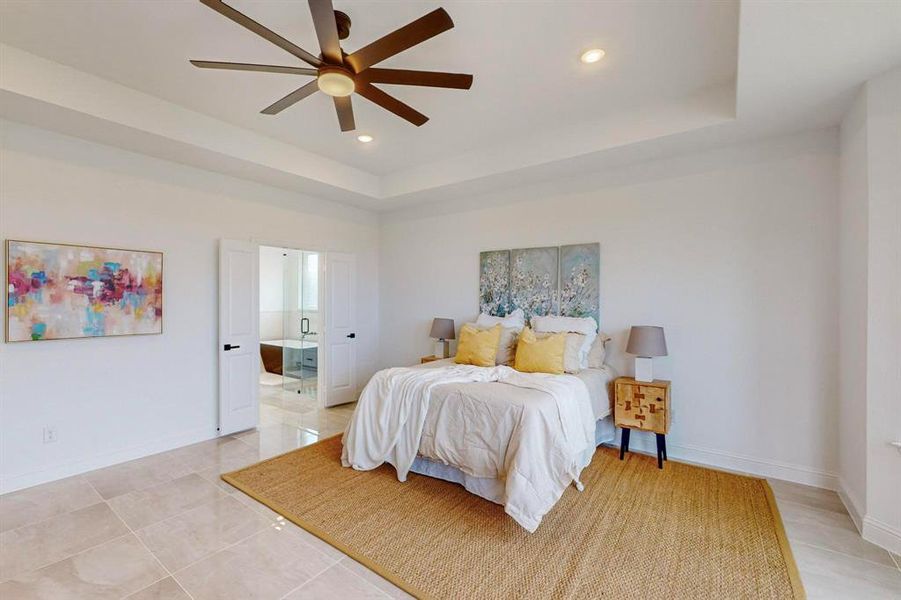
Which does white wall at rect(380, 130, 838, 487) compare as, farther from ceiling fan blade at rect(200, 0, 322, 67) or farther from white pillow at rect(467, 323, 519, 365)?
ceiling fan blade at rect(200, 0, 322, 67)

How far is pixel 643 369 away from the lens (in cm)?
351

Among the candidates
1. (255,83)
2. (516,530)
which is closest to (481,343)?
(516,530)

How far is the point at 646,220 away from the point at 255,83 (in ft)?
11.6

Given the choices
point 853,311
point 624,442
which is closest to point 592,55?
point 853,311

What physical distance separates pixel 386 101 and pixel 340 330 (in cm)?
359

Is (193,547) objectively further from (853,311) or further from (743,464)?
(853,311)

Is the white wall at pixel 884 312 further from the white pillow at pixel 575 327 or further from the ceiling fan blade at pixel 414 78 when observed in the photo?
the ceiling fan blade at pixel 414 78

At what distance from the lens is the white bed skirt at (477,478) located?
2.72 m

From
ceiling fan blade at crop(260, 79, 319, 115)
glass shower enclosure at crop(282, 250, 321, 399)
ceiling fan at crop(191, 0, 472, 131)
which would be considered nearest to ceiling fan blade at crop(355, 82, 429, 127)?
ceiling fan at crop(191, 0, 472, 131)

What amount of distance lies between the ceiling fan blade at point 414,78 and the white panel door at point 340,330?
3.31 m

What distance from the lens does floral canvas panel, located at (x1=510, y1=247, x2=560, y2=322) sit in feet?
14.3

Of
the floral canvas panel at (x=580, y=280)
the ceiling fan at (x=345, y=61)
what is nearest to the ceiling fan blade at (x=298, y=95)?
the ceiling fan at (x=345, y=61)

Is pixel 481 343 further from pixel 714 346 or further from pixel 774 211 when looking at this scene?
pixel 774 211

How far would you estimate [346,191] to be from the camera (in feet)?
15.9
